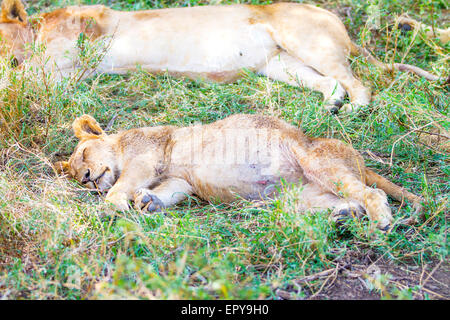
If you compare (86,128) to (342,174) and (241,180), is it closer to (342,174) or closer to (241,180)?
(241,180)

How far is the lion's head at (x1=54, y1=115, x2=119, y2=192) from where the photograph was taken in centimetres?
428

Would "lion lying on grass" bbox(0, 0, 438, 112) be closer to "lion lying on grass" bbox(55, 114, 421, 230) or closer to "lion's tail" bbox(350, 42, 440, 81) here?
"lion's tail" bbox(350, 42, 440, 81)

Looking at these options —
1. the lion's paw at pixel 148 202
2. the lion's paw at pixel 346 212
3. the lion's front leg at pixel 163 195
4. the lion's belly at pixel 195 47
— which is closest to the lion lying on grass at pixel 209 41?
the lion's belly at pixel 195 47

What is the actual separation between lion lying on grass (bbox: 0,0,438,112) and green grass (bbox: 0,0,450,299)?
161 millimetres

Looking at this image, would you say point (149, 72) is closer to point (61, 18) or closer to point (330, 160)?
point (61, 18)

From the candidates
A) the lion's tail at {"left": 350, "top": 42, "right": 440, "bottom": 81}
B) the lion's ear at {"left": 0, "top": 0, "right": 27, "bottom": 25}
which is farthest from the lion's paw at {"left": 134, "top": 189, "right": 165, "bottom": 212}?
the lion's ear at {"left": 0, "top": 0, "right": 27, "bottom": 25}

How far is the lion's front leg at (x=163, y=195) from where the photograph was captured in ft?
12.9

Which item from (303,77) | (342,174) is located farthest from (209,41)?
(342,174)

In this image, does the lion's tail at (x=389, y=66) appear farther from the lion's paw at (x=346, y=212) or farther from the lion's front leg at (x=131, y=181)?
the lion's front leg at (x=131, y=181)

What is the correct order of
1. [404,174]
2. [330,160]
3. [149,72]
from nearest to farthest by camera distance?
[330,160]
[404,174]
[149,72]

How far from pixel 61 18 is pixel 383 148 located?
318 cm

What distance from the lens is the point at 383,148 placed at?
183 inches

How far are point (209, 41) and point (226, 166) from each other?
207 cm
